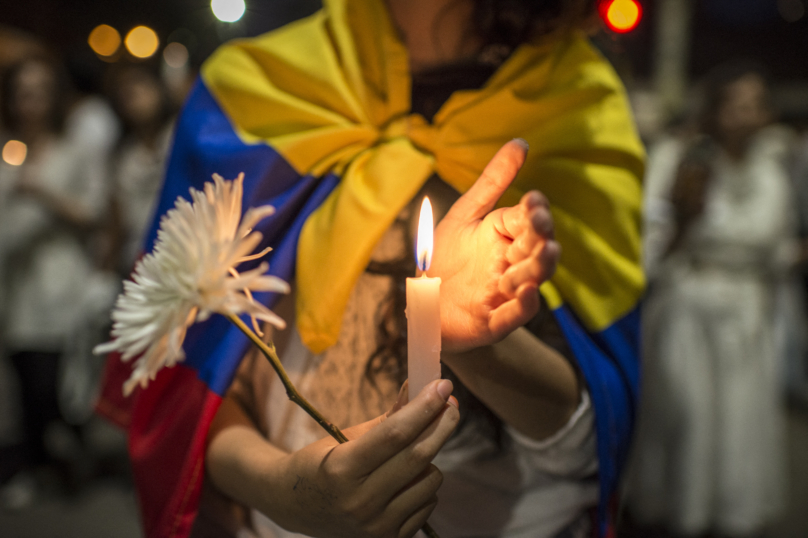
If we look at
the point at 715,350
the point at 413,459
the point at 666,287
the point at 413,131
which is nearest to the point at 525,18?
the point at 413,131

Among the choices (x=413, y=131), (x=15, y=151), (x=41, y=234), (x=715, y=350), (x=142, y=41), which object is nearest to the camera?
(x=413, y=131)

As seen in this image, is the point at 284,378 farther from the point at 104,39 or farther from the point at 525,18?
the point at 104,39

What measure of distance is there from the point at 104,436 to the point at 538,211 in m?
2.86

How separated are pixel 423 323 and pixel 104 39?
0.72 metres

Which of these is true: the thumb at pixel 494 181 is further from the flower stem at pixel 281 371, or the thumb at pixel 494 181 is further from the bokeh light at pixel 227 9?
the bokeh light at pixel 227 9

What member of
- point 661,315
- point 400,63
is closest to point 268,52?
point 400,63

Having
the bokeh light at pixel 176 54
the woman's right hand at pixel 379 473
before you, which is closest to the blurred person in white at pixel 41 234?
the bokeh light at pixel 176 54

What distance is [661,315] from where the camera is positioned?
2.20 m

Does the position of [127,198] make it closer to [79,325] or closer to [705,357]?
[79,325]

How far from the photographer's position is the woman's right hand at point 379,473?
1.24 ft

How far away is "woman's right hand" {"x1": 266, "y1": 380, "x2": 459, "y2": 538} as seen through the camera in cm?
38

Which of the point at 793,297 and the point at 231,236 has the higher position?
the point at 231,236

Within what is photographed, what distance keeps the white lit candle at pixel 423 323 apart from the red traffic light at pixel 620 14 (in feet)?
1.81

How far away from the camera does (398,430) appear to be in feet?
1.24
